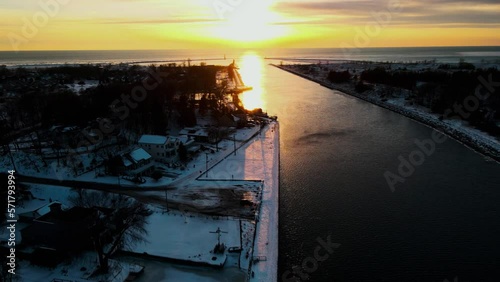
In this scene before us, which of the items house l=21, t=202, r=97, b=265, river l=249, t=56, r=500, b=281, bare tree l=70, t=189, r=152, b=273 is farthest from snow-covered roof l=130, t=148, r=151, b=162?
river l=249, t=56, r=500, b=281

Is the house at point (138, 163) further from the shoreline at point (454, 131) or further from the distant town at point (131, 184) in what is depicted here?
the shoreline at point (454, 131)

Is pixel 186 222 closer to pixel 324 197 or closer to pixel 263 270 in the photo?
pixel 263 270

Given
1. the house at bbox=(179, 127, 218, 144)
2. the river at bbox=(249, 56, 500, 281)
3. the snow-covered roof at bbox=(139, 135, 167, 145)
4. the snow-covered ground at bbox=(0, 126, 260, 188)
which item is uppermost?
the snow-covered roof at bbox=(139, 135, 167, 145)

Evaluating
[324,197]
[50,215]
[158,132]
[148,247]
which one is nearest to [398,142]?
[324,197]

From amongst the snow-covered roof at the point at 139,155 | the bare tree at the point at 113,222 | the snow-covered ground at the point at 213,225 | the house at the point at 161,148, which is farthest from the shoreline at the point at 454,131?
the bare tree at the point at 113,222

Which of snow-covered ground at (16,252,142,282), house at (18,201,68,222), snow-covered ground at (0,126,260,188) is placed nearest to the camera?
snow-covered ground at (16,252,142,282)

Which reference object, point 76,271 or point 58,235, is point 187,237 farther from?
point 58,235

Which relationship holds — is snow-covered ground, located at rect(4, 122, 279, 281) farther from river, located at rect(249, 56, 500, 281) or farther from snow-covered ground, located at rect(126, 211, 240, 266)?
river, located at rect(249, 56, 500, 281)

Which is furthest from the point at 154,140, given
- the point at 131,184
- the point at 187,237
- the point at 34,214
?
the point at 187,237
